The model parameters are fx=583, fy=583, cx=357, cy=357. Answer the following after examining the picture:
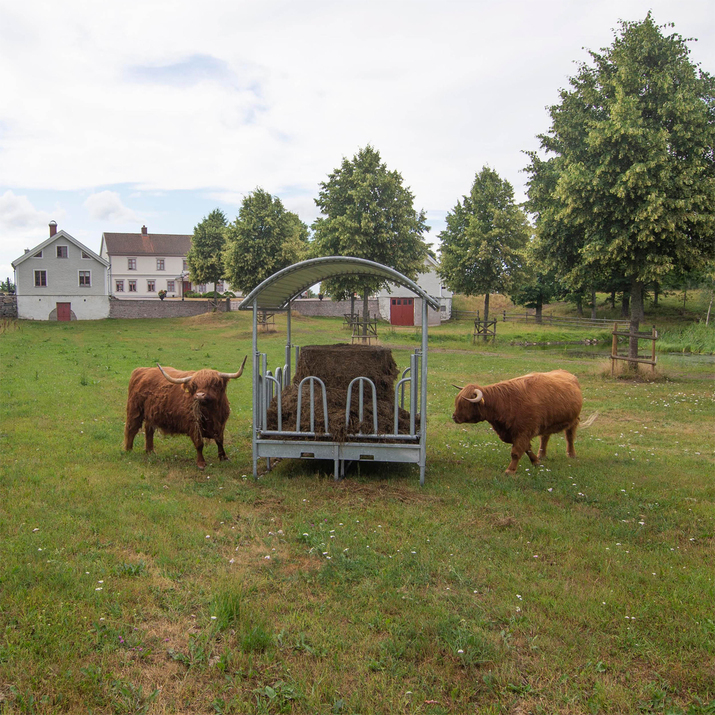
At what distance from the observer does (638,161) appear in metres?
18.6

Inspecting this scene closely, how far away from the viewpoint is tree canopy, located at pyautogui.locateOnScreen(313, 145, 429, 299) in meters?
32.7

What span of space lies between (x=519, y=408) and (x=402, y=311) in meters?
44.3

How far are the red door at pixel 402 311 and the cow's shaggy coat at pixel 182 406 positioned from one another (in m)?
43.5

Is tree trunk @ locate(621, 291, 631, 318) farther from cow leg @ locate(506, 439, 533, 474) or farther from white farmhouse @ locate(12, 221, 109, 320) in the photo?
cow leg @ locate(506, 439, 533, 474)

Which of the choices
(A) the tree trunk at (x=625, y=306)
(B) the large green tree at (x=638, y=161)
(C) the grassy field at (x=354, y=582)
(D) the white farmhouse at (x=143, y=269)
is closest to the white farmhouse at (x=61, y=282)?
(D) the white farmhouse at (x=143, y=269)

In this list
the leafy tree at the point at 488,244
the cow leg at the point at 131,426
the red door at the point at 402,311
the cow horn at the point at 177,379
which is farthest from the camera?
the red door at the point at 402,311

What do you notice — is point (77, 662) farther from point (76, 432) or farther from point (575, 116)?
point (575, 116)

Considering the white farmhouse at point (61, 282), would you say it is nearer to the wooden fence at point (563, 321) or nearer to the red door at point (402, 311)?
the red door at point (402, 311)

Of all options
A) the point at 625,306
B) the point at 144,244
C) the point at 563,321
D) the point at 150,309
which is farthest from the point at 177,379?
the point at 144,244

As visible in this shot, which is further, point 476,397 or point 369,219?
point 369,219

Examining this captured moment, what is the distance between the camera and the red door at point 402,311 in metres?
52.3

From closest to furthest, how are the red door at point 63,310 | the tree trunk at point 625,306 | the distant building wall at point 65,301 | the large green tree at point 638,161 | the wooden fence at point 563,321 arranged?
the large green tree at point 638,161 → the wooden fence at point 563,321 → the tree trunk at point 625,306 → the distant building wall at point 65,301 → the red door at point 63,310

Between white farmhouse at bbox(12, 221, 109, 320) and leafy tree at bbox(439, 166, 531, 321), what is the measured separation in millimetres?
30832

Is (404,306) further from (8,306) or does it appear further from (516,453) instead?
(516,453)
